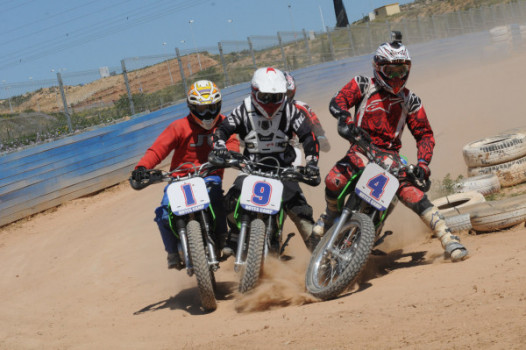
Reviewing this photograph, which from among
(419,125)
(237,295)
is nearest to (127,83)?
(237,295)

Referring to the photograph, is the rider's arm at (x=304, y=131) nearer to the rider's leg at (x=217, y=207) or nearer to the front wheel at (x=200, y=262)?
the rider's leg at (x=217, y=207)

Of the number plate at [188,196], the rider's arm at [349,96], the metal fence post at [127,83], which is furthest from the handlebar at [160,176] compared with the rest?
the metal fence post at [127,83]

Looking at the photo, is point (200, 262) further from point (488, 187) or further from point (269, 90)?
point (488, 187)

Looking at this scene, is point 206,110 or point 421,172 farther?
point 206,110

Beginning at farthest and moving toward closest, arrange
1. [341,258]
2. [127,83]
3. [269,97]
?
[127,83] < [269,97] < [341,258]

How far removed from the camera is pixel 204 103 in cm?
759

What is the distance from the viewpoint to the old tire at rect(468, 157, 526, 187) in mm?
10641

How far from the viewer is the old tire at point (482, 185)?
405 inches

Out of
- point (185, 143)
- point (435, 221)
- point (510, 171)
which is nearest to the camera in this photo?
point (435, 221)

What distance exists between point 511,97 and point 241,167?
1531 centimetres

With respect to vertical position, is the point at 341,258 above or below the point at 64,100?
below

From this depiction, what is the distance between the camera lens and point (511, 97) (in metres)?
20.4

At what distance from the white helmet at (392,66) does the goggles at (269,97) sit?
97 centimetres

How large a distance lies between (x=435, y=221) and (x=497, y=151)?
4.41 m
